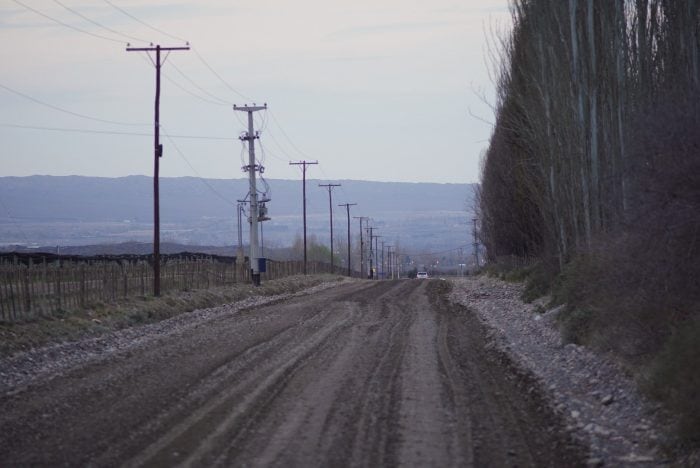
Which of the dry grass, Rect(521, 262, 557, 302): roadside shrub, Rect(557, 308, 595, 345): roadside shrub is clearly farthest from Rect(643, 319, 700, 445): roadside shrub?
Rect(521, 262, 557, 302): roadside shrub

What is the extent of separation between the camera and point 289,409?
11.2 metres

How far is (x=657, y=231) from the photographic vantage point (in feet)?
40.9

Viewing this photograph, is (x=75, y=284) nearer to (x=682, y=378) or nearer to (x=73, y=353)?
(x=73, y=353)

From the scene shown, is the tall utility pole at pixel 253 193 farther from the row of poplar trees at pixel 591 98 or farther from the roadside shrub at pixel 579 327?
the roadside shrub at pixel 579 327

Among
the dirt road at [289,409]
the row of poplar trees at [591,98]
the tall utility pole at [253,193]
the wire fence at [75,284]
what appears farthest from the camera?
the tall utility pole at [253,193]

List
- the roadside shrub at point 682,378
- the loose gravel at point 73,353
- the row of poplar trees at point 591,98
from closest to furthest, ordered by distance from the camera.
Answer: the roadside shrub at point 682,378 < the loose gravel at point 73,353 < the row of poplar trees at point 591,98

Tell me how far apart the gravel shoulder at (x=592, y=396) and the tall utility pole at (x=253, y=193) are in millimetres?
28235

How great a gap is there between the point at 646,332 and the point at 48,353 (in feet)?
38.1

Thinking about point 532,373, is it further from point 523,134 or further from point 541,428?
point 523,134

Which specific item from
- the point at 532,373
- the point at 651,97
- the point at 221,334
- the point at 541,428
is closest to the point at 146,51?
the point at 221,334

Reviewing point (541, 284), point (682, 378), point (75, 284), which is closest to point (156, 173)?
point (75, 284)

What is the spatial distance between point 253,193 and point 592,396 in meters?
39.5

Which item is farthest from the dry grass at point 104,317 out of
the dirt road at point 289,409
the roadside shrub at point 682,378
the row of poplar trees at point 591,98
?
the roadside shrub at point 682,378

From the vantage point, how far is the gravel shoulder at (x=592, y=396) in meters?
9.09
